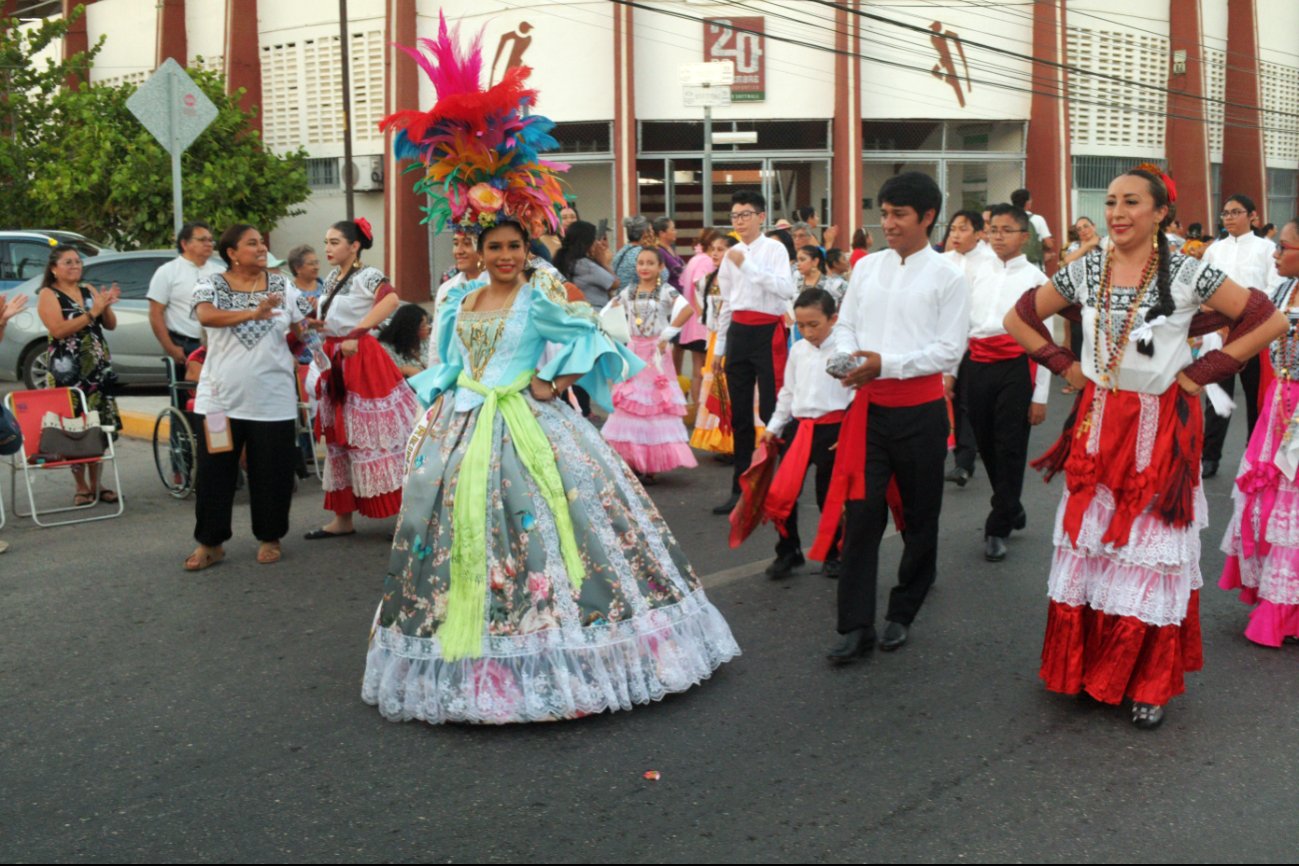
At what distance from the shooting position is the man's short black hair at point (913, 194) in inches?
220

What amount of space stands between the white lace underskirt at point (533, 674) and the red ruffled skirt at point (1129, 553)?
151 cm

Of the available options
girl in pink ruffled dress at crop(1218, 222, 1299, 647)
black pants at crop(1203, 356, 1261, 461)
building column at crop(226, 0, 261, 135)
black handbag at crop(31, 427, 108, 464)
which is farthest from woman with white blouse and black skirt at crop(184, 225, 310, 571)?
building column at crop(226, 0, 261, 135)

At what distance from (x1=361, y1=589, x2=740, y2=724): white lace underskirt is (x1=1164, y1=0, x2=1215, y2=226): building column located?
26.4 metres

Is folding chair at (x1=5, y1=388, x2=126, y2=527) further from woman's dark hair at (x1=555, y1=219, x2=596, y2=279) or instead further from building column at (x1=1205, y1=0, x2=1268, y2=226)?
building column at (x1=1205, y1=0, x2=1268, y2=226)

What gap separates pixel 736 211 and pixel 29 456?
16.6 feet

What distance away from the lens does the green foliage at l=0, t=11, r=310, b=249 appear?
850 inches

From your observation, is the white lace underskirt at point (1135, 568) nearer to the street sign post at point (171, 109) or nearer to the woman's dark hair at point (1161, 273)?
the woman's dark hair at point (1161, 273)

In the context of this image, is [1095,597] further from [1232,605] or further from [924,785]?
[1232,605]

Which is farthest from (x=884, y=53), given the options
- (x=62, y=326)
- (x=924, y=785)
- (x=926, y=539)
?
(x=924, y=785)

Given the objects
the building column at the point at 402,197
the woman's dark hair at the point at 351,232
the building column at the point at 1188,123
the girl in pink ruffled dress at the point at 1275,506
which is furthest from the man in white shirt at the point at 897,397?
the building column at the point at 1188,123

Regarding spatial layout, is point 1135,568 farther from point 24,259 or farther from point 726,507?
point 24,259

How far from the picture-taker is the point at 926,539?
576 cm

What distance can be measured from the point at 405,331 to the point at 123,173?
1426 cm

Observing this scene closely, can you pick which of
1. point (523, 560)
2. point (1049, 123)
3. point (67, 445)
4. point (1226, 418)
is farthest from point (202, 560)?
point (1049, 123)
